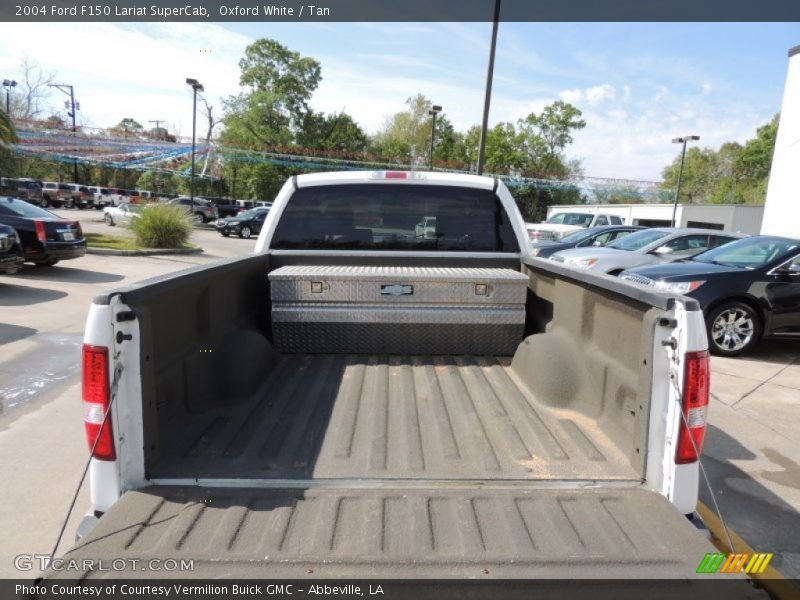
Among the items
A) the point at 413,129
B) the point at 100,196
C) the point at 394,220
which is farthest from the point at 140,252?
the point at 413,129

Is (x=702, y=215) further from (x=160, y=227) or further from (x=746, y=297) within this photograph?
(x=160, y=227)

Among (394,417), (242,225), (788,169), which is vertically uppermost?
(788,169)

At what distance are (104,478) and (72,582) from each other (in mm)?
521

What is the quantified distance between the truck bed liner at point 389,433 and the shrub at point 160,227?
17.1m

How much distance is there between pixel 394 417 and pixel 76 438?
319cm

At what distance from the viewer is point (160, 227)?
18.6 m

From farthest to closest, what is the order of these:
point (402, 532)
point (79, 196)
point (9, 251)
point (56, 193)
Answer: point (79, 196) < point (56, 193) < point (9, 251) < point (402, 532)

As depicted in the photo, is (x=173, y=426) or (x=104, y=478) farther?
(x=173, y=426)

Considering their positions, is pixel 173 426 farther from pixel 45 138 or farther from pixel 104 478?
pixel 45 138

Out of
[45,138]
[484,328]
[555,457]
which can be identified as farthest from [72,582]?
[45,138]

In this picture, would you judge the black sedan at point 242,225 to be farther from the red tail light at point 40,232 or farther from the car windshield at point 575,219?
the red tail light at point 40,232

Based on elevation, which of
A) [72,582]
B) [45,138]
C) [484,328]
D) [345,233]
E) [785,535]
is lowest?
[785,535]

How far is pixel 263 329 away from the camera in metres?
3.85

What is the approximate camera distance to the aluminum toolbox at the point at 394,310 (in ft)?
11.9
